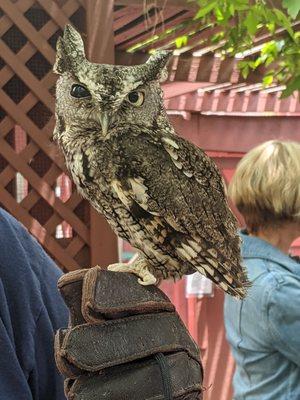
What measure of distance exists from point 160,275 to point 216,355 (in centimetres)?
320

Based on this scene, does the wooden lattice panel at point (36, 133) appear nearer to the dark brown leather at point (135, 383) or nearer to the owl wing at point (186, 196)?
the owl wing at point (186, 196)

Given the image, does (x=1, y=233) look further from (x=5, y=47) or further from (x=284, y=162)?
(x=5, y=47)

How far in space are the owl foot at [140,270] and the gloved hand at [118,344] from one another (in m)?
0.01

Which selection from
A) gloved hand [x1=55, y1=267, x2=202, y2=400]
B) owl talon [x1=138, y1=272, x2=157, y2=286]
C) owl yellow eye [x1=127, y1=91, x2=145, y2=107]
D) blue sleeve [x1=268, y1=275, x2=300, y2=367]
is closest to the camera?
gloved hand [x1=55, y1=267, x2=202, y2=400]

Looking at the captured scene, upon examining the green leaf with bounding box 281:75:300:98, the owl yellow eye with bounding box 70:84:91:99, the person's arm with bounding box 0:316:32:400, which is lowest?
the person's arm with bounding box 0:316:32:400

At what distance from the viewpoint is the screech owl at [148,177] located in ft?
4.17

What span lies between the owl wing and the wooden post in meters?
1.03

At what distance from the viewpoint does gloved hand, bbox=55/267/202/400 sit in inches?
41.8

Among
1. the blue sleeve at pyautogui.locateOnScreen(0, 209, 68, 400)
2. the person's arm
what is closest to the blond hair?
the blue sleeve at pyautogui.locateOnScreen(0, 209, 68, 400)

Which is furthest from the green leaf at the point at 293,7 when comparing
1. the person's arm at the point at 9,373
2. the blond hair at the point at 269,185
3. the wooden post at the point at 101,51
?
the person's arm at the point at 9,373

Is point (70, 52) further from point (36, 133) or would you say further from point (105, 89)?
point (36, 133)

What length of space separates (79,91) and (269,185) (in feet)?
2.57

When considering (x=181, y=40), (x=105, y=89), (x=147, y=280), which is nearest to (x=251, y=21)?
(x=181, y=40)

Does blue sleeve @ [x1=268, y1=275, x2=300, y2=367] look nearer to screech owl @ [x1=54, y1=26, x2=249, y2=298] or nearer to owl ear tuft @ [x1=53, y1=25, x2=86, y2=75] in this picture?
screech owl @ [x1=54, y1=26, x2=249, y2=298]
